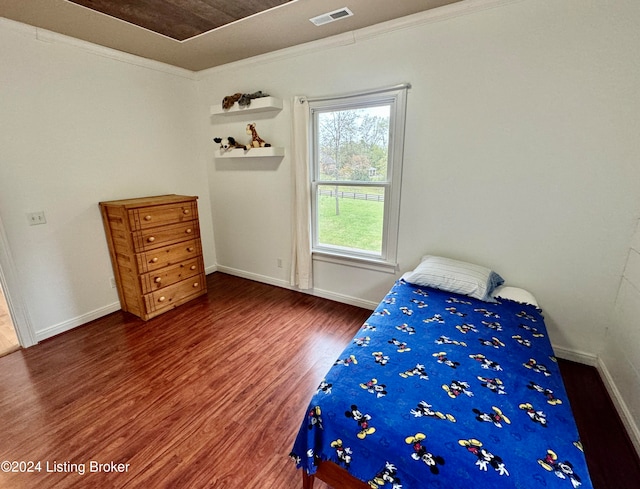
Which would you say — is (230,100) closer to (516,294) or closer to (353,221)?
(353,221)

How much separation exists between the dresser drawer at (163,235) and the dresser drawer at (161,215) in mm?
48

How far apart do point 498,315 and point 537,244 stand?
2.36 feet

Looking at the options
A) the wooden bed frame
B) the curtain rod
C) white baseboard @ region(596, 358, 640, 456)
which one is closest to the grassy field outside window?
the curtain rod

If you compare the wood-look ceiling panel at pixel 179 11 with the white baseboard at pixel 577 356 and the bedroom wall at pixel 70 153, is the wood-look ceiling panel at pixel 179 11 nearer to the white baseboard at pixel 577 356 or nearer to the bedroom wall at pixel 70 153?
the bedroom wall at pixel 70 153

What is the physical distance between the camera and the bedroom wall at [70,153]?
7.32 ft

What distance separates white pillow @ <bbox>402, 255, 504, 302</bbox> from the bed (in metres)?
0.35

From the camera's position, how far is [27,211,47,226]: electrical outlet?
7.68 ft

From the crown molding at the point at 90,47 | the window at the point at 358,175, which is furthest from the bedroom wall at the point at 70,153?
the window at the point at 358,175

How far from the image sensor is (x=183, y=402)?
1820 millimetres

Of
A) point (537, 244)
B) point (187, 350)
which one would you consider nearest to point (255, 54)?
point (187, 350)

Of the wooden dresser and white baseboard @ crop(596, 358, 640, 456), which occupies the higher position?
the wooden dresser

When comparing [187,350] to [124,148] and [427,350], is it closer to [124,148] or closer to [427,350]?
[427,350]

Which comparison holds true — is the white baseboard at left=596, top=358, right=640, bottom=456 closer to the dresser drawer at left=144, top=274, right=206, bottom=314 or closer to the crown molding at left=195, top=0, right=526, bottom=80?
the crown molding at left=195, top=0, right=526, bottom=80

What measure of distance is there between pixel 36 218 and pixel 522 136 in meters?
3.85
